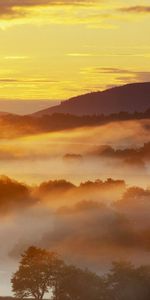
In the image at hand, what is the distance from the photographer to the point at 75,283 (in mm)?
111500

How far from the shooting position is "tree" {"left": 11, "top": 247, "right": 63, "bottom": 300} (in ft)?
376

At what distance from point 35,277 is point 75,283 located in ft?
31.8

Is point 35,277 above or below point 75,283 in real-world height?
above

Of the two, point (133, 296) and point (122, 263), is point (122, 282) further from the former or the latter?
point (122, 263)

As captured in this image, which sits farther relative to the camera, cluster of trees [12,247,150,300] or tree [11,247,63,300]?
tree [11,247,63,300]

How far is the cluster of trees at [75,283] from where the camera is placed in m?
108

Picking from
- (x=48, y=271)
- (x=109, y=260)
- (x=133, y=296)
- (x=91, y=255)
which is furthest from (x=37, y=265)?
(x=91, y=255)

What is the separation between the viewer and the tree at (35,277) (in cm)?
11469

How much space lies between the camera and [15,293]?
377 ft

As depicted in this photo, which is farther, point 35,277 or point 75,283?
point 35,277

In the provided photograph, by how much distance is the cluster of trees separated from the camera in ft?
354

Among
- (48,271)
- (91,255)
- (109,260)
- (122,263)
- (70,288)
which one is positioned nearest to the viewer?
(70,288)

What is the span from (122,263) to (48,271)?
40.7 feet

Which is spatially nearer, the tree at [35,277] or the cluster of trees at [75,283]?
the cluster of trees at [75,283]
